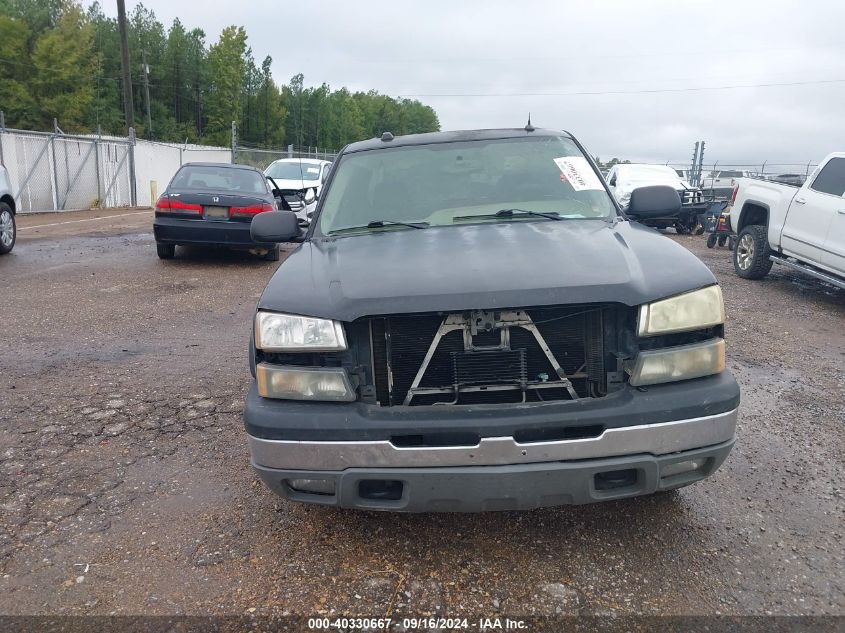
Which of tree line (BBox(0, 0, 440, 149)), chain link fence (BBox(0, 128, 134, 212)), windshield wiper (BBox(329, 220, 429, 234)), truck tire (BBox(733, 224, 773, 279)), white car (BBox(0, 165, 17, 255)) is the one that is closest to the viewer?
windshield wiper (BBox(329, 220, 429, 234))

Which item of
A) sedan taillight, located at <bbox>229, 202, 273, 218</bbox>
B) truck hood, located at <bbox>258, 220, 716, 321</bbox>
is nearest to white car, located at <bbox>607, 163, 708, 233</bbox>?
sedan taillight, located at <bbox>229, 202, 273, 218</bbox>

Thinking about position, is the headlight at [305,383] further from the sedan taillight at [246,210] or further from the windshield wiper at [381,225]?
the sedan taillight at [246,210]

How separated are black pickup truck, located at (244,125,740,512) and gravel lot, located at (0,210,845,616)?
1.20ft

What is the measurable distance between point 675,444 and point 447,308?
96cm

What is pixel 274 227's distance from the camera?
3.90 m

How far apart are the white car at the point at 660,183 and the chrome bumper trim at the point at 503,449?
13457 millimetres

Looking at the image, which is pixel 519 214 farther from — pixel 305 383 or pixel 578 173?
pixel 305 383

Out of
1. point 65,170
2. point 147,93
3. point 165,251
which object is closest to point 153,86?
point 147,93

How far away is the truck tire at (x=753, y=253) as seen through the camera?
915 cm

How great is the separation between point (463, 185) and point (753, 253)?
7.22 m

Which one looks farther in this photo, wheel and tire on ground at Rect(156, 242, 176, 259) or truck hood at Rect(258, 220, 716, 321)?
wheel and tire on ground at Rect(156, 242, 176, 259)

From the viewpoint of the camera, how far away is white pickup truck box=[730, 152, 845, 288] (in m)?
7.63

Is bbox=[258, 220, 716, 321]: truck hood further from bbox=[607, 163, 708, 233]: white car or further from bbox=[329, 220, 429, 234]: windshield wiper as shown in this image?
bbox=[607, 163, 708, 233]: white car

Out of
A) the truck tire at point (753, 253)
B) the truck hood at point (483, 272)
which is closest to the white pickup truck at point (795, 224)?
the truck tire at point (753, 253)
